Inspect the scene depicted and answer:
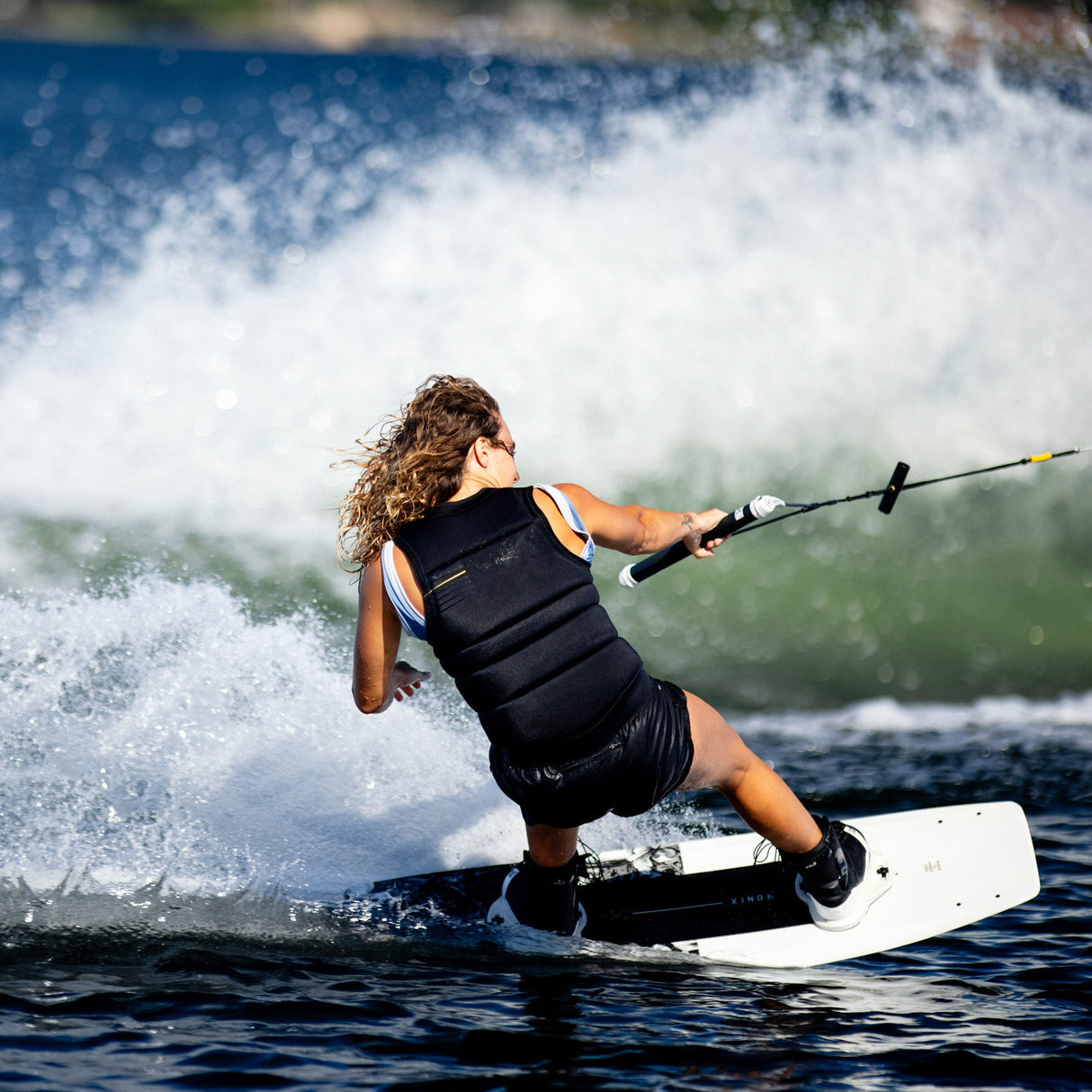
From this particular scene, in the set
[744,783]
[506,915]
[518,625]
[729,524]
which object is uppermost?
[729,524]

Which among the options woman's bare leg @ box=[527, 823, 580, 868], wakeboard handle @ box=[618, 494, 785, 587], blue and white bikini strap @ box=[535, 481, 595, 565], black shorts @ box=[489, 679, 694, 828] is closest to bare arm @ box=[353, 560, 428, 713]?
black shorts @ box=[489, 679, 694, 828]

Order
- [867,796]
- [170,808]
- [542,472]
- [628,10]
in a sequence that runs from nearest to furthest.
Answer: [170,808], [867,796], [542,472], [628,10]

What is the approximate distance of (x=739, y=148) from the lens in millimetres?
12438

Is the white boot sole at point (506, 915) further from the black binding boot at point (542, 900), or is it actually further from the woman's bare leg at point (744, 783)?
the woman's bare leg at point (744, 783)

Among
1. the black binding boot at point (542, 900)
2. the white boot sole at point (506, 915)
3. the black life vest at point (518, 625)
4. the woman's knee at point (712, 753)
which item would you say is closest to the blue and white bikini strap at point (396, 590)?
the black life vest at point (518, 625)

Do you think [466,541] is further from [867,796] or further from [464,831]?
[867,796]

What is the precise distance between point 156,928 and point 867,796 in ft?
11.6

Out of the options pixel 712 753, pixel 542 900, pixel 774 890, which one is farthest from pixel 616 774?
pixel 774 890

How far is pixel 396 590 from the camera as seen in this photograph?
8.75ft

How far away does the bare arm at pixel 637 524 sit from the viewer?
2879 millimetres

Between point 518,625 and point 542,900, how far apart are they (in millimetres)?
1209

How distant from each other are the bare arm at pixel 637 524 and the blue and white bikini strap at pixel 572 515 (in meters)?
0.03

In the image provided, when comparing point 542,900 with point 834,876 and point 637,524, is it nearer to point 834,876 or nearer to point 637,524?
point 834,876

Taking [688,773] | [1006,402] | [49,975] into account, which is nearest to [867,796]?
[688,773]
